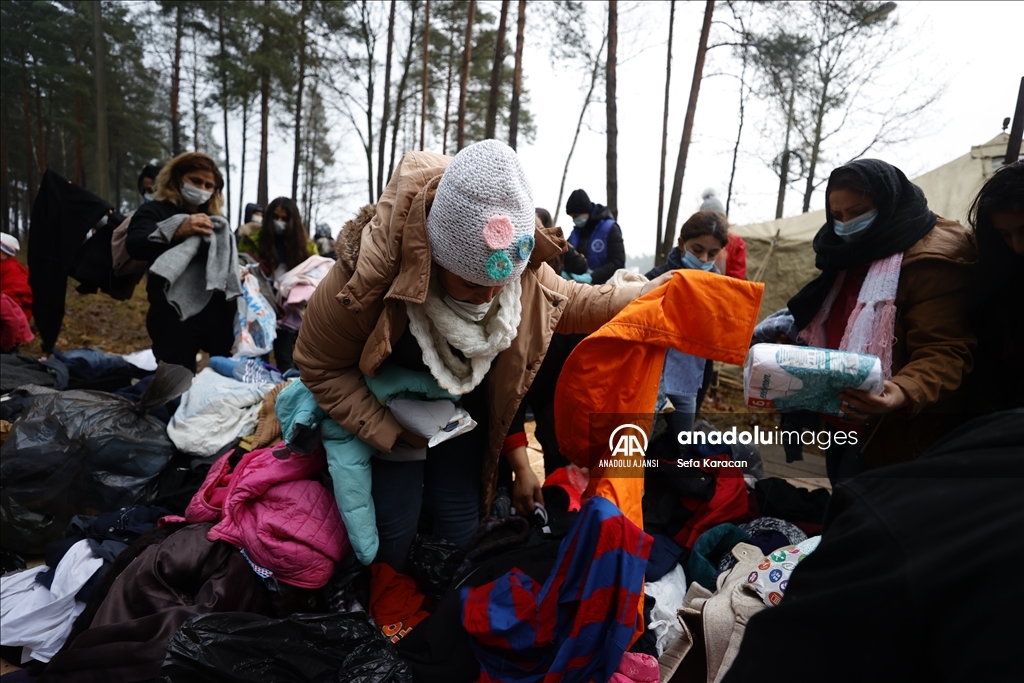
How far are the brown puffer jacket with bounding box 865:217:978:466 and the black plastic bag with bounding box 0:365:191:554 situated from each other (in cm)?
324

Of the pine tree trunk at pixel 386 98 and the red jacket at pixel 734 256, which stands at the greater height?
the pine tree trunk at pixel 386 98

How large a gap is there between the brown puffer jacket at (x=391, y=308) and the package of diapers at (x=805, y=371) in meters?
0.56

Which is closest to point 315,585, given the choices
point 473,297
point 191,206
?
point 473,297

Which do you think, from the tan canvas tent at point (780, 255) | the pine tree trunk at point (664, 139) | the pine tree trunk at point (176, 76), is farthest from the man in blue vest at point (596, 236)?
the pine tree trunk at point (176, 76)

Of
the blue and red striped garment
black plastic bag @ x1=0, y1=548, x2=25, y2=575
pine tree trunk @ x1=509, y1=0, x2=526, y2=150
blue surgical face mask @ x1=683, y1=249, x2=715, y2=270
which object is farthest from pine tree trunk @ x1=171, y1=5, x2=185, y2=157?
the blue and red striped garment

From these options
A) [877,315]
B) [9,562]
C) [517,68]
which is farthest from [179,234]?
[517,68]

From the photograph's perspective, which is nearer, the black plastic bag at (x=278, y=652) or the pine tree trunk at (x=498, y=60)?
the black plastic bag at (x=278, y=652)

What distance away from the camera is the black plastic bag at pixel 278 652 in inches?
64.1

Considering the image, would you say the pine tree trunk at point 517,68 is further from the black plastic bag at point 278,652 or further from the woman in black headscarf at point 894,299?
the black plastic bag at point 278,652

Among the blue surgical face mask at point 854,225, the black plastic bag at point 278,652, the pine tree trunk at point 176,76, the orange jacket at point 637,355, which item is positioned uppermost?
the pine tree trunk at point 176,76

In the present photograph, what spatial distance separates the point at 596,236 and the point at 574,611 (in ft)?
13.3

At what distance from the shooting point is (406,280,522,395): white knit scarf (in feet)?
5.85

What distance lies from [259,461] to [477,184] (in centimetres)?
153

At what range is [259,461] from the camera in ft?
7.57
